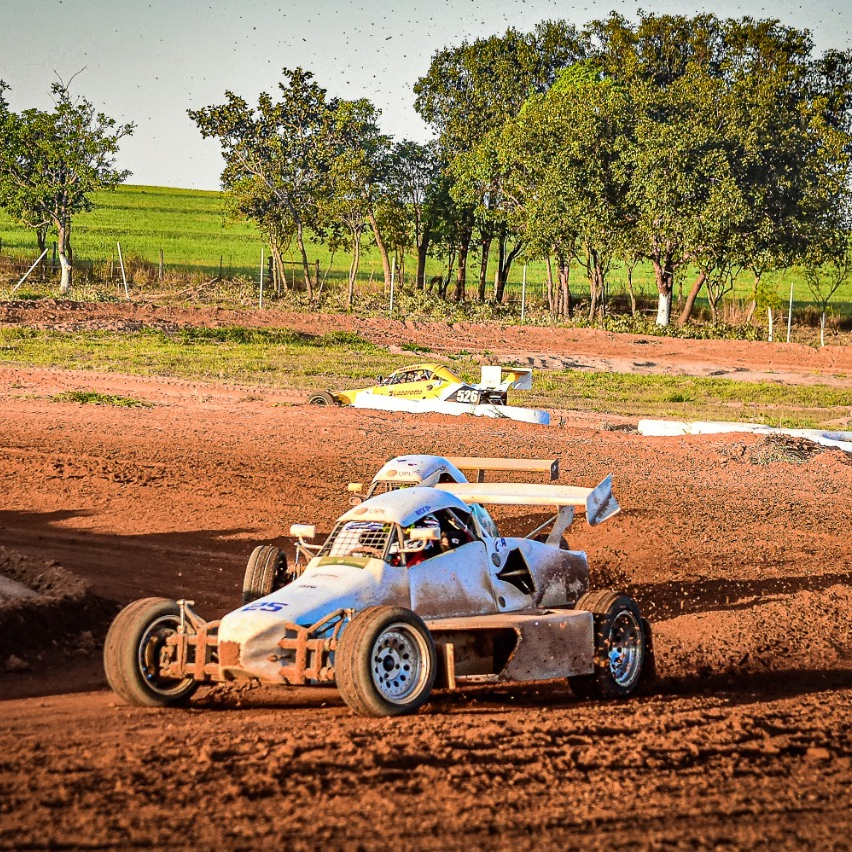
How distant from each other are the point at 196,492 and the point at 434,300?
135 feet

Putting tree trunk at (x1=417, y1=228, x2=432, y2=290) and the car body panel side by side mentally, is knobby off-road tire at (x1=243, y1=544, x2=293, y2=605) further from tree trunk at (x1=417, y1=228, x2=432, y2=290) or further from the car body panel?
tree trunk at (x1=417, y1=228, x2=432, y2=290)

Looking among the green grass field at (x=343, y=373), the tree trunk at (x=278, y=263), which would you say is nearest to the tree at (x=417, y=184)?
the tree trunk at (x=278, y=263)

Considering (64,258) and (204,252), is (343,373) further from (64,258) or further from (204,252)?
(204,252)

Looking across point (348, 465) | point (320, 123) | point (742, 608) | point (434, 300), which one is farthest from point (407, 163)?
point (742, 608)

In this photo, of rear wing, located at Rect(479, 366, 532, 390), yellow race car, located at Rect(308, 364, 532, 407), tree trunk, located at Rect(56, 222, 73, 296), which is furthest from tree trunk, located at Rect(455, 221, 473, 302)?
rear wing, located at Rect(479, 366, 532, 390)

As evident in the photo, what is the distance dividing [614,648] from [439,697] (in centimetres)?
133

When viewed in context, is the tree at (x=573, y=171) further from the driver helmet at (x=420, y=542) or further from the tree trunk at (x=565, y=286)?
the driver helmet at (x=420, y=542)

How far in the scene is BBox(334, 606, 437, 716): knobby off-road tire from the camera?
698 cm

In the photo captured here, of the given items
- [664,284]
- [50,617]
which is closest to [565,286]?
A: [664,284]

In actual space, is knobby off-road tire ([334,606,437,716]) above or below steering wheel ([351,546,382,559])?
below

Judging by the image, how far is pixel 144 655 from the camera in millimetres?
7574

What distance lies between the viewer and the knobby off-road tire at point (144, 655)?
746 centimetres

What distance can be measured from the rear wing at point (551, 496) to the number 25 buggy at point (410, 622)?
2 cm

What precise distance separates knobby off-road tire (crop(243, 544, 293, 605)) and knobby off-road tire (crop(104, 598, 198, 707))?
1.35 m
